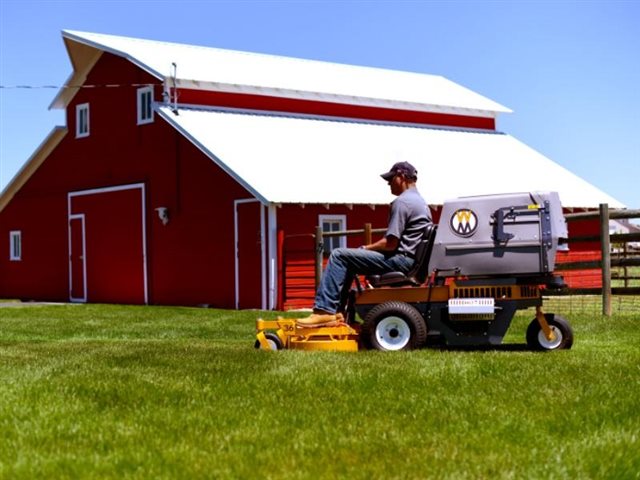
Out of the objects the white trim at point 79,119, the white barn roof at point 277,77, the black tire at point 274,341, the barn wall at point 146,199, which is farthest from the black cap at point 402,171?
the white trim at point 79,119

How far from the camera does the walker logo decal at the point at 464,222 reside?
31.6 feet

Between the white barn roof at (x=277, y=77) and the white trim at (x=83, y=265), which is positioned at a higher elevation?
the white barn roof at (x=277, y=77)

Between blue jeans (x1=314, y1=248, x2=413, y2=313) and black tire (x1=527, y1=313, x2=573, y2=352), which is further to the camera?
blue jeans (x1=314, y1=248, x2=413, y2=313)

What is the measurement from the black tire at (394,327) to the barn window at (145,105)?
1806 centimetres

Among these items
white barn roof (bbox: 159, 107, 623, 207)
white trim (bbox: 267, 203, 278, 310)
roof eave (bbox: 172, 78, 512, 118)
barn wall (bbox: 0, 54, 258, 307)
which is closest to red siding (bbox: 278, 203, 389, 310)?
white trim (bbox: 267, 203, 278, 310)

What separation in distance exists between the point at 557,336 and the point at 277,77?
2153 centimetres

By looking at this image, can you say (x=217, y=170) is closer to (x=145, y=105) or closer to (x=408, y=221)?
(x=145, y=105)

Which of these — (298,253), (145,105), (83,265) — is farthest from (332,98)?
(298,253)

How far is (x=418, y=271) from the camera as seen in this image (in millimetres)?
10023

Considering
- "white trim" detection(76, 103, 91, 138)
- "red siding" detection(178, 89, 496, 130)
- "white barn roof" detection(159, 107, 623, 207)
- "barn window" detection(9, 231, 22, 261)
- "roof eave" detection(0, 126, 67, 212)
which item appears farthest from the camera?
"barn window" detection(9, 231, 22, 261)

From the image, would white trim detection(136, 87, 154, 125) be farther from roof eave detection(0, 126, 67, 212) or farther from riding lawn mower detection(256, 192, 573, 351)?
riding lawn mower detection(256, 192, 573, 351)

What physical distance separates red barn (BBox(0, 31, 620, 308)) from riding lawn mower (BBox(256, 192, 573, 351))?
1217 cm

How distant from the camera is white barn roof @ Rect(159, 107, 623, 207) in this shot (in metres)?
23.4

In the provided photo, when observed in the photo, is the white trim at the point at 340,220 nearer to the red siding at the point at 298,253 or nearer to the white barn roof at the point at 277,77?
the red siding at the point at 298,253
